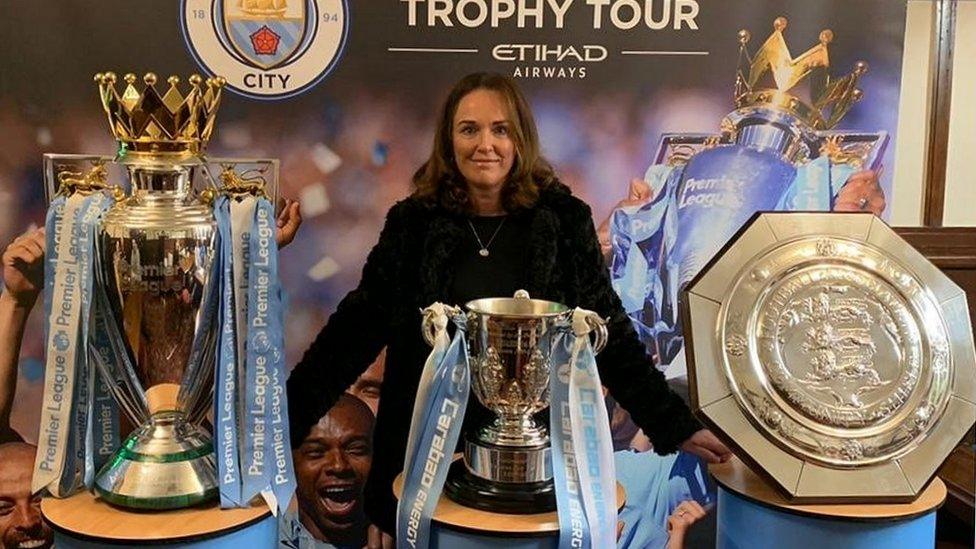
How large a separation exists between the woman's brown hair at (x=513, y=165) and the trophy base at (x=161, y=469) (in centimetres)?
63

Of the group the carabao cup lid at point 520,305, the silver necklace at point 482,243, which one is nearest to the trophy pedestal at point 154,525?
the carabao cup lid at point 520,305

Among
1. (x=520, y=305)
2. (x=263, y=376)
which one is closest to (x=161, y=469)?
(x=263, y=376)

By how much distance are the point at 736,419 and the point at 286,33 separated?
1.29 m

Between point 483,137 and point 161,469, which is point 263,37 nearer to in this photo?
point 483,137

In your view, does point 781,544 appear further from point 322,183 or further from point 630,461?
point 322,183

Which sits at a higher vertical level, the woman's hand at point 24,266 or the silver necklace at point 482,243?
the silver necklace at point 482,243

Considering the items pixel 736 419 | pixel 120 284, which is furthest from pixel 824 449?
pixel 120 284

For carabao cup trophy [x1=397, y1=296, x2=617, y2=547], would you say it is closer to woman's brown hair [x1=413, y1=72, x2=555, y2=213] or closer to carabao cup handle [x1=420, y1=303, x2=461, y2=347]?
carabao cup handle [x1=420, y1=303, x2=461, y2=347]

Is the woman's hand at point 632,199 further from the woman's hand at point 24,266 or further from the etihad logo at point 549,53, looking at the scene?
the woman's hand at point 24,266

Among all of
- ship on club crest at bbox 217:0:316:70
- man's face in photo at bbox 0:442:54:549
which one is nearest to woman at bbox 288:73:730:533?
ship on club crest at bbox 217:0:316:70

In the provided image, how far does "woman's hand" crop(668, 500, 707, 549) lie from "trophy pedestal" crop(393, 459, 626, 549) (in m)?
0.95

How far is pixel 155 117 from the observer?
134cm

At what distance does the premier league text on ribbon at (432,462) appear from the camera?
1380 mm

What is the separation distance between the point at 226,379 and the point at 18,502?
1.10m
